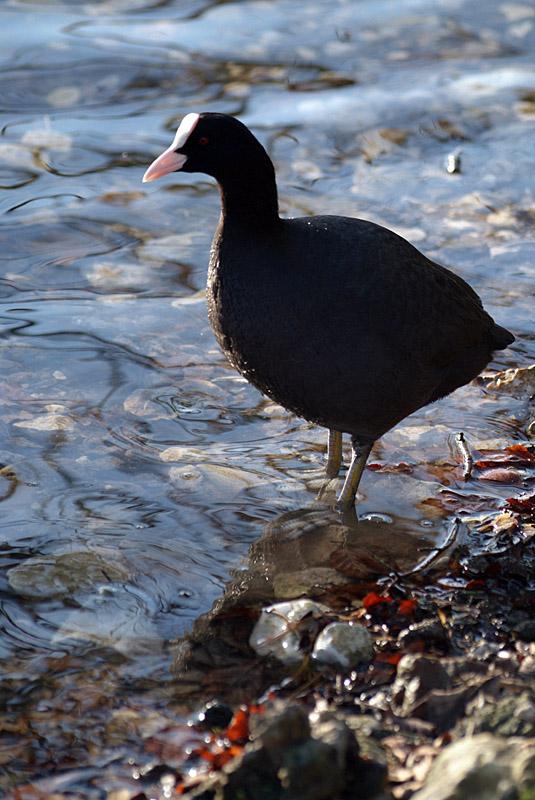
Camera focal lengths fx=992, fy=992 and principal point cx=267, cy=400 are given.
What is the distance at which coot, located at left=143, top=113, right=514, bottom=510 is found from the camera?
13.4ft

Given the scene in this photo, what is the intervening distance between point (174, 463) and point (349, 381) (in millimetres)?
1188

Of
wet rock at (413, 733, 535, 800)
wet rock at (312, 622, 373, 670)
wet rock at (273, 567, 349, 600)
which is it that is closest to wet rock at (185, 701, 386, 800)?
wet rock at (413, 733, 535, 800)

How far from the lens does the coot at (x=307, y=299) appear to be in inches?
161

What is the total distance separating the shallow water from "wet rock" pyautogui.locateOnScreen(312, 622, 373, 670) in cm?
58

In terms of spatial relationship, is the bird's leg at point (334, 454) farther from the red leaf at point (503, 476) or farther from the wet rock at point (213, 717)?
the wet rock at point (213, 717)

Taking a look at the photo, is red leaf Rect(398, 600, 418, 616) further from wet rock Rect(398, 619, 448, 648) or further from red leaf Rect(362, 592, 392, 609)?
wet rock Rect(398, 619, 448, 648)

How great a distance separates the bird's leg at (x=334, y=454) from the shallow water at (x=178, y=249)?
13 centimetres

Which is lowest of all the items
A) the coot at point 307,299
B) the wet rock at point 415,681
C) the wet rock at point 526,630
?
the wet rock at point 526,630

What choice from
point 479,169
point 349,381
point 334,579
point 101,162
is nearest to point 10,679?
point 334,579

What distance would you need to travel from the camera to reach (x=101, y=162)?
7961 mm

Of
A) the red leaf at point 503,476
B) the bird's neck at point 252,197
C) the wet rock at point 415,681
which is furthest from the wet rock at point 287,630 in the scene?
the bird's neck at point 252,197

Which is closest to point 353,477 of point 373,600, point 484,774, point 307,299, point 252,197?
point 373,600

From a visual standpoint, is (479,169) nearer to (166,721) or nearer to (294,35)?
(294,35)

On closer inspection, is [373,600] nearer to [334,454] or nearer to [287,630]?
[287,630]
